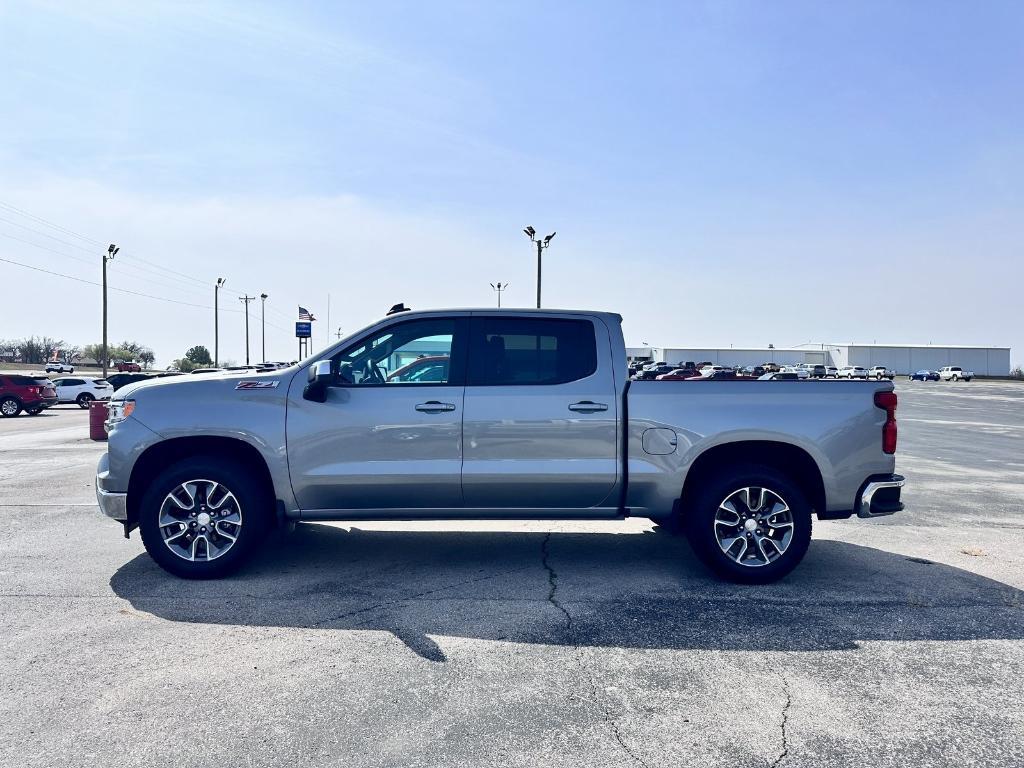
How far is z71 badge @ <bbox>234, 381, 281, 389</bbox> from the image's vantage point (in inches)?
220

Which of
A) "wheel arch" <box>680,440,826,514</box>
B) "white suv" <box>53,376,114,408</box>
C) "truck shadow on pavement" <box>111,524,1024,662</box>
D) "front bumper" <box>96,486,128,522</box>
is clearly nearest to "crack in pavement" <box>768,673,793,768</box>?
"truck shadow on pavement" <box>111,524,1024,662</box>

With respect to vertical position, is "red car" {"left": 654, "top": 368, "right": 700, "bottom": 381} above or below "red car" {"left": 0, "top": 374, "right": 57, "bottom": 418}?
above

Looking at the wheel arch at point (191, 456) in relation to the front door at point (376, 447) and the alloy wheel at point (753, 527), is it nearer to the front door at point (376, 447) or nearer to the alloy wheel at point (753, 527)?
the front door at point (376, 447)

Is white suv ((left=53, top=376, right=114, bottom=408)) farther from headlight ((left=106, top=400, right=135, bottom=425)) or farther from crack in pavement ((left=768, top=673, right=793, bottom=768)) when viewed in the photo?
crack in pavement ((left=768, top=673, right=793, bottom=768))

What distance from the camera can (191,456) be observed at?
221 inches

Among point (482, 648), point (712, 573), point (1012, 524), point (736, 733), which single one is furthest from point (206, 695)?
point (1012, 524)

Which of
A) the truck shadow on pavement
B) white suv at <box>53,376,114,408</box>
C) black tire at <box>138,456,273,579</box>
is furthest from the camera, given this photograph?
white suv at <box>53,376,114,408</box>

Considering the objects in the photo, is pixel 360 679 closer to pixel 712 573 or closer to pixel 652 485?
pixel 652 485

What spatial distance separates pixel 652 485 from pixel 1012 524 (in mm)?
4863

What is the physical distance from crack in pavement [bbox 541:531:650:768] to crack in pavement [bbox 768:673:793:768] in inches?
22.1

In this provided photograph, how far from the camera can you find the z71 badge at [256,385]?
558 cm

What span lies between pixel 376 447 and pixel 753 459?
289 centimetres

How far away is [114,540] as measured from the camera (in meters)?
Answer: 6.82

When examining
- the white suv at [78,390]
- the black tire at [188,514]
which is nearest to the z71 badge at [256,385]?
the black tire at [188,514]
